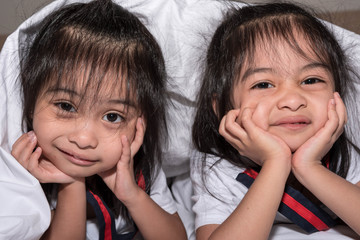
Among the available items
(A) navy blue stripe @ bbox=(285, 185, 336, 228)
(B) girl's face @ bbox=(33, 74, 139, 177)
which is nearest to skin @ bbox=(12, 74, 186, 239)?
(B) girl's face @ bbox=(33, 74, 139, 177)

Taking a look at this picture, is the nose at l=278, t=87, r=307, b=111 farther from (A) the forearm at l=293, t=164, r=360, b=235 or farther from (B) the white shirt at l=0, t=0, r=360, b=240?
(B) the white shirt at l=0, t=0, r=360, b=240

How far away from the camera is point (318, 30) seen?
0.98 meters

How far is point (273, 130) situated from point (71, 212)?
1.34ft

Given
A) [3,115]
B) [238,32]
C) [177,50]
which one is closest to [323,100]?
[238,32]

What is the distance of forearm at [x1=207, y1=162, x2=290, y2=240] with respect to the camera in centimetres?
83

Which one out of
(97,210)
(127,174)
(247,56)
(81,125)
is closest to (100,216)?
(97,210)

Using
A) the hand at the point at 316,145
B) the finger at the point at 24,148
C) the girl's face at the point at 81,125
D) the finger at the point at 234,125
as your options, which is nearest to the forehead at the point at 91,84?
the girl's face at the point at 81,125

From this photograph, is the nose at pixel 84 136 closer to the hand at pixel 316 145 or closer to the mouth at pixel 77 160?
the mouth at pixel 77 160

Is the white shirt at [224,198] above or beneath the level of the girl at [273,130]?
beneath

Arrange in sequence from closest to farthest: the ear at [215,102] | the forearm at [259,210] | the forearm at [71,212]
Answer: the forearm at [259,210] < the forearm at [71,212] < the ear at [215,102]

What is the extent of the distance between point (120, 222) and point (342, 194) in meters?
0.46

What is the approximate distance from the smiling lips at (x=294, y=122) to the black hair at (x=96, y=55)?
0.25 metres

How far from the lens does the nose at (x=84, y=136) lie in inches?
33.1

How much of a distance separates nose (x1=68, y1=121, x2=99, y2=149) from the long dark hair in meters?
0.29
